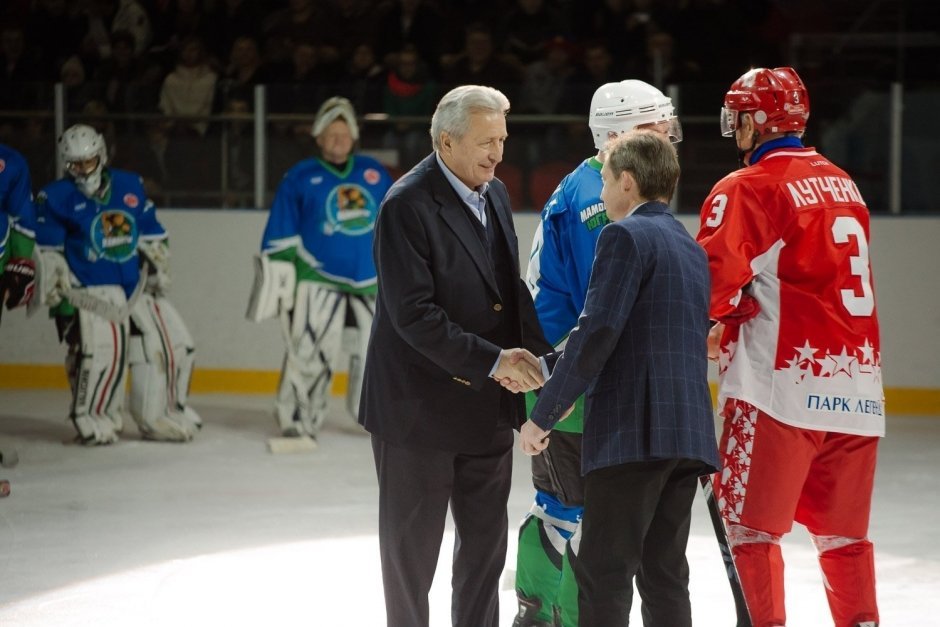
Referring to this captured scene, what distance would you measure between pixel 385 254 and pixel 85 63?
7184 millimetres

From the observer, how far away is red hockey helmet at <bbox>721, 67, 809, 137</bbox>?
3494mm

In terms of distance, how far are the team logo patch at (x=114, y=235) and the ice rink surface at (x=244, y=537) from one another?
0.94 metres

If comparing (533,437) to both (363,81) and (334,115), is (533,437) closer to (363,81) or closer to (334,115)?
(334,115)

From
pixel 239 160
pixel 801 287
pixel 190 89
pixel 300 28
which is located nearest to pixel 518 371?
pixel 801 287

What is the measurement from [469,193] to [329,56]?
6.39 meters

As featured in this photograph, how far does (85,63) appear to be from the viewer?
9.74 meters

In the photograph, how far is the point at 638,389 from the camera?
3.01m

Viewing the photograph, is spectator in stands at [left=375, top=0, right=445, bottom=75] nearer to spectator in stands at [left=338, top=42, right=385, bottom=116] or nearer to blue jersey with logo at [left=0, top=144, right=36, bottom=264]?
spectator in stands at [left=338, top=42, right=385, bottom=116]

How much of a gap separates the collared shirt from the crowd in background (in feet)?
15.7

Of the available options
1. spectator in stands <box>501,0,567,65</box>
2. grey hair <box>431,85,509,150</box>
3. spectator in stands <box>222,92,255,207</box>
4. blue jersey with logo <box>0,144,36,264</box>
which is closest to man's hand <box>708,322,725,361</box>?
grey hair <box>431,85,509,150</box>

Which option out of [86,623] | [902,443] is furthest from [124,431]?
[902,443]

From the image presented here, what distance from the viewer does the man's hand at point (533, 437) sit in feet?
10.1

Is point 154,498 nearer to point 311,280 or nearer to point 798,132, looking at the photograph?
point 311,280

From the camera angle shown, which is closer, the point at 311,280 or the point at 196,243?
the point at 311,280
